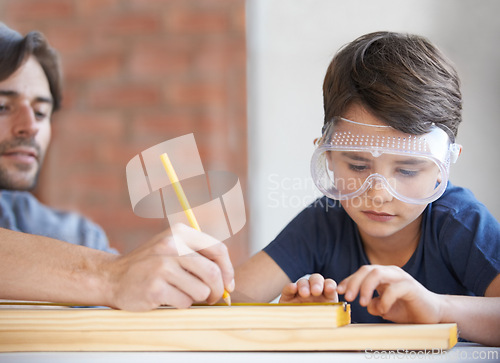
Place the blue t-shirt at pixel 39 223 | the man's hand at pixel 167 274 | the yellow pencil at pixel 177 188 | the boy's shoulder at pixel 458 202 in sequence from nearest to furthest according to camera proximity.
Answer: the man's hand at pixel 167 274, the yellow pencil at pixel 177 188, the boy's shoulder at pixel 458 202, the blue t-shirt at pixel 39 223

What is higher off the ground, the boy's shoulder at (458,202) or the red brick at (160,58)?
the red brick at (160,58)

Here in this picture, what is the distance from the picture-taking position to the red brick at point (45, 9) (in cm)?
304

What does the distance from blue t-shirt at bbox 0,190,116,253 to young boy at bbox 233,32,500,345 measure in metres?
1.01

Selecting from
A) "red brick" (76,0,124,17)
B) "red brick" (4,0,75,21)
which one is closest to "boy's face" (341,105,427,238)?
"red brick" (76,0,124,17)

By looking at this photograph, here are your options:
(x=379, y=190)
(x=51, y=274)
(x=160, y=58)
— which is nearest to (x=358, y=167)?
(x=379, y=190)

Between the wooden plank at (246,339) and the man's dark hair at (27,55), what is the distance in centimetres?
169

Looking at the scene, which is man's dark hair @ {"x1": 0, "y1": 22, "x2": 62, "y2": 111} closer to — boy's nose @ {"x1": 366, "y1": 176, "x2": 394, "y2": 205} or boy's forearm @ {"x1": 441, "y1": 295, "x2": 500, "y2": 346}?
boy's nose @ {"x1": 366, "y1": 176, "x2": 394, "y2": 205}

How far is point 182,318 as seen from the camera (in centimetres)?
83

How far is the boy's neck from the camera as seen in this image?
139cm

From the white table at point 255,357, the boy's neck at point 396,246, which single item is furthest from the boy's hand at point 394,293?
the boy's neck at point 396,246

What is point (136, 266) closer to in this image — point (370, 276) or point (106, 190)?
point (370, 276)

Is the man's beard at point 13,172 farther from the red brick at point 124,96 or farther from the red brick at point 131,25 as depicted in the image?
the red brick at point 131,25

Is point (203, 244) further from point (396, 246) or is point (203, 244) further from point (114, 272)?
point (396, 246)

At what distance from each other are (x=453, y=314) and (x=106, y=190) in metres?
2.38
